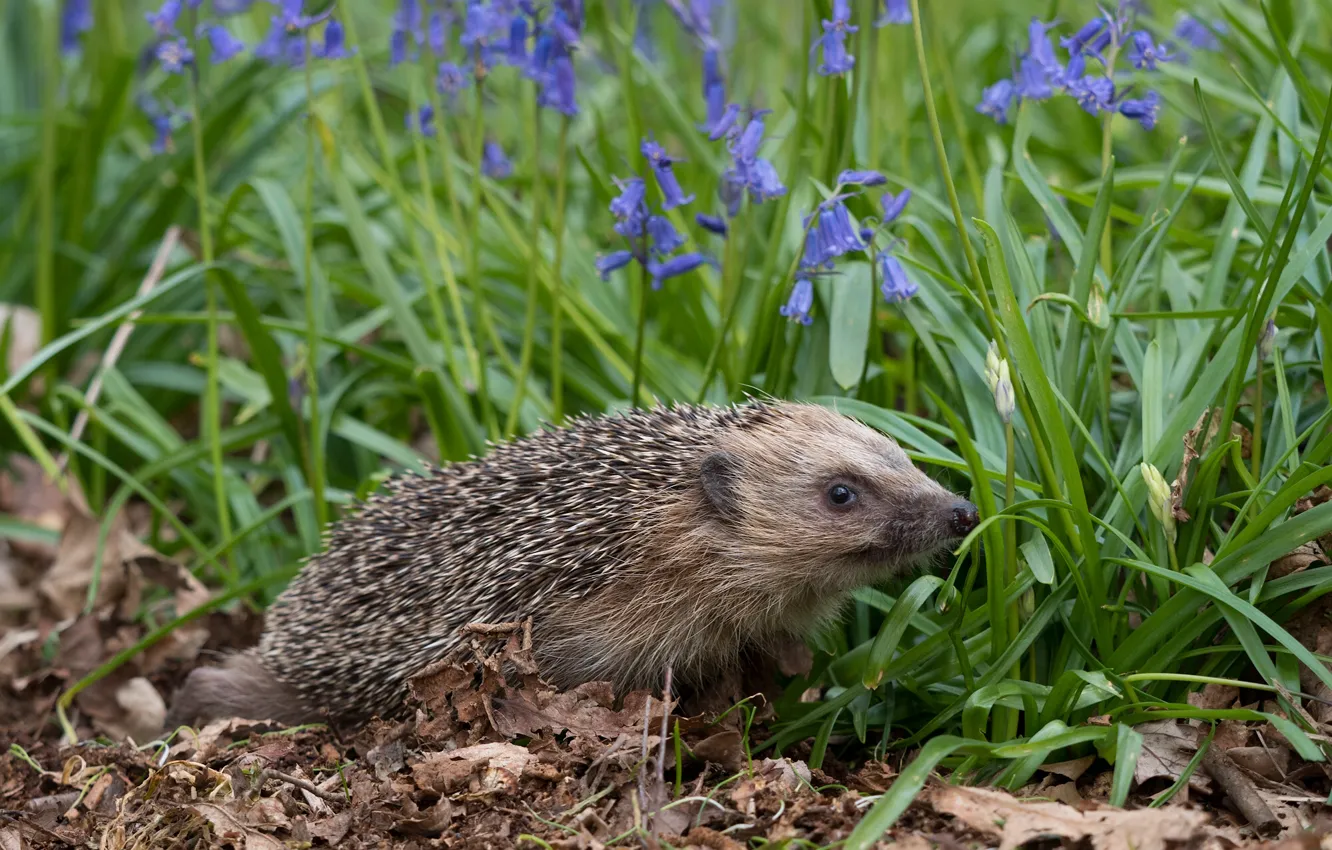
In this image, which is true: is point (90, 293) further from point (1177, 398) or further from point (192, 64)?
point (1177, 398)

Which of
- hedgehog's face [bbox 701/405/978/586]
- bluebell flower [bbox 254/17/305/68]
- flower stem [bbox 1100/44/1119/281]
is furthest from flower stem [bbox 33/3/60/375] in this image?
flower stem [bbox 1100/44/1119/281]

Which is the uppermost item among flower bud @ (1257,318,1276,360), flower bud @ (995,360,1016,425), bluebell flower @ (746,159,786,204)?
bluebell flower @ (746,159,786,204)

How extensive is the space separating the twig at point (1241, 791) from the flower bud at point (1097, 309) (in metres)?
1.58

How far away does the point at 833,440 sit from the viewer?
5.54 m

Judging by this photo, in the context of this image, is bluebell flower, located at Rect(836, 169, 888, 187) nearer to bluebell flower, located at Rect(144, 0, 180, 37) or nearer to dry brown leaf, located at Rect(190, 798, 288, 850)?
dry brown leaf, located at Rect(190, 798, 288, 850)

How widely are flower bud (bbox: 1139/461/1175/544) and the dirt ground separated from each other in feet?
1.87

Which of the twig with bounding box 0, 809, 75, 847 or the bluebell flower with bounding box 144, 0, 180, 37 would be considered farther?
the bluebell flower with bounding box 144, 0, 180, 37

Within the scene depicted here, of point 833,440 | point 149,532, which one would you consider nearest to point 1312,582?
point 833,440

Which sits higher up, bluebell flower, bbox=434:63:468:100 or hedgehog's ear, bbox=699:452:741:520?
bluebell flower, bbox=434:63:468:100

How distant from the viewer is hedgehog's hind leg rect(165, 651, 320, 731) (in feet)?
21.1

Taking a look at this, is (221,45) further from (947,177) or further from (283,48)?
(947,177)

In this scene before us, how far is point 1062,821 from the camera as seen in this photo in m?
4.04

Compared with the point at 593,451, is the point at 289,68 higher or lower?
higher

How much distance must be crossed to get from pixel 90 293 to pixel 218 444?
2.65 meters
